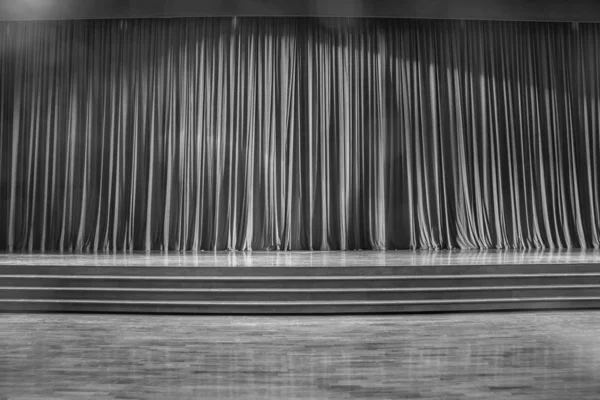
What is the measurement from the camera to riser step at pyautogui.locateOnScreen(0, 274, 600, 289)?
4.03 metres

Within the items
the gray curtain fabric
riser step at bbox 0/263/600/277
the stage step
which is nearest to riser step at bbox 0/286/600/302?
the stage step

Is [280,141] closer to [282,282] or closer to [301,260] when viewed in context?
[301,260]

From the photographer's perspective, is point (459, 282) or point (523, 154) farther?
point (523, 154)

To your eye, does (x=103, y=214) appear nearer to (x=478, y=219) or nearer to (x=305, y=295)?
(x=305, y=295)

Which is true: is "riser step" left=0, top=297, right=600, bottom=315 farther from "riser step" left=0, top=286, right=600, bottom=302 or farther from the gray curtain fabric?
the gray curtain fabric

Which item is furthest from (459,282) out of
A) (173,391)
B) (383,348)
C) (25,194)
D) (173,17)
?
(25,194)

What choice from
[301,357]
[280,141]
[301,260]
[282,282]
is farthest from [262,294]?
[280,141]

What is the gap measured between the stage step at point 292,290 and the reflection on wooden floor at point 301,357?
0.14 metres

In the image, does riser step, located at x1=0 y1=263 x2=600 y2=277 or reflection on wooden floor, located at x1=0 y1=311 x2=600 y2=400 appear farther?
riser step, located at x1=0 y1=263 x2=600 y2=277

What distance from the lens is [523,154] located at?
23.2 ft

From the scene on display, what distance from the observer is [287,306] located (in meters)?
3.96

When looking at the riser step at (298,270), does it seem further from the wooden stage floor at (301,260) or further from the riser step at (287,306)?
the riser step at (287,306)

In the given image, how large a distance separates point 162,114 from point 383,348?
16.0 feet

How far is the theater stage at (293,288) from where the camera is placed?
3.99 meters
